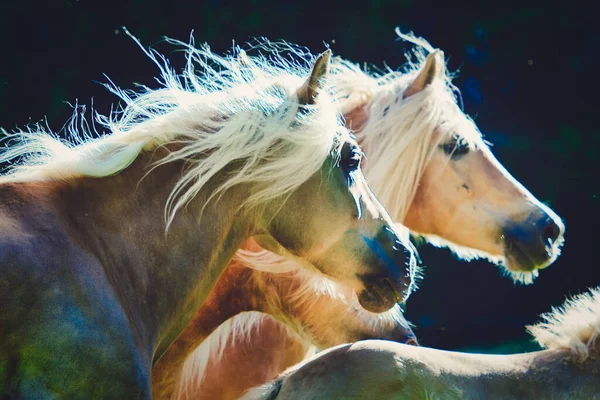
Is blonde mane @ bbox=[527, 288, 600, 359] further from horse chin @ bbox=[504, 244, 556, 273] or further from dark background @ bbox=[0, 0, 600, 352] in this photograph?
dark background @ bbox=[0, 0, 600, 352]

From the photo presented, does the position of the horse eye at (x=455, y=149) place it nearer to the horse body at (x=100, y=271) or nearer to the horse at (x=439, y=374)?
the horse at (x=439, y=374)

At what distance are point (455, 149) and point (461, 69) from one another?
258 cm

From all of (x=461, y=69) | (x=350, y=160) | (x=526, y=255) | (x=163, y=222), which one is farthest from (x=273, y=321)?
(x=461, y=69)

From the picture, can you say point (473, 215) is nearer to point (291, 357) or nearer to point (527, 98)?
point (291, 357)

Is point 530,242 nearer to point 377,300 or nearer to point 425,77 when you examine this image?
point 425,77

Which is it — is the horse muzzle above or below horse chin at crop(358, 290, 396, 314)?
above

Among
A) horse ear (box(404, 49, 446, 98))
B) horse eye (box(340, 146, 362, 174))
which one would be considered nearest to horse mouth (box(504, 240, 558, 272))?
horse ear (box(404, 49, 446, 98))

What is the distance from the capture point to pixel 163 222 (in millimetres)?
2023

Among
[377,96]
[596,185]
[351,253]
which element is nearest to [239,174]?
[351,253]

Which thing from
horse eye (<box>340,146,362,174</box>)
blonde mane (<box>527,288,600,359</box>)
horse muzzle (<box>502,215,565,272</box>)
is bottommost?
horse muzzle (<box>502,215,565,272</box>)

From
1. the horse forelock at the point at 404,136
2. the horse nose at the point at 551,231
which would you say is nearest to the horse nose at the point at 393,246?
the horse forelock at the point at 404,136

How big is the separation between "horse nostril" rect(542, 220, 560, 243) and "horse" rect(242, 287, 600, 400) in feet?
2.71

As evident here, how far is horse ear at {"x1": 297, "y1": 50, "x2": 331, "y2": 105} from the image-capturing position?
7.11 ft

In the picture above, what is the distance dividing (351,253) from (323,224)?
0.45 feet
